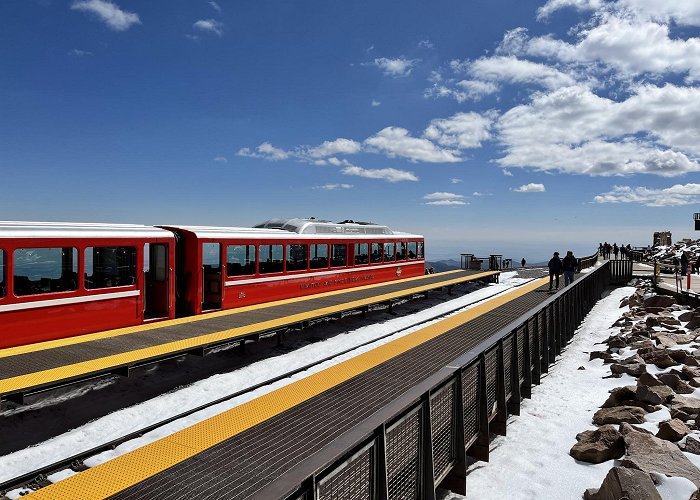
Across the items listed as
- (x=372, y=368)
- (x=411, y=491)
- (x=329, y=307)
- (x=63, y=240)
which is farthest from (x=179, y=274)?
(x=411, y=491)

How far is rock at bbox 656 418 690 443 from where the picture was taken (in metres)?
5.86

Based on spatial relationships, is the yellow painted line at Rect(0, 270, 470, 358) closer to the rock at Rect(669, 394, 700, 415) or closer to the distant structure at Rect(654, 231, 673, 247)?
the rock at Rect(669, 394, 700, 415)

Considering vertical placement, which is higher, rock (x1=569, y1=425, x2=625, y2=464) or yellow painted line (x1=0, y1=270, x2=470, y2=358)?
yellow painted line (x1=0, y1=270, x2=470, y2=358)

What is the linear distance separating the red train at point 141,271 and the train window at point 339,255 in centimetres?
9

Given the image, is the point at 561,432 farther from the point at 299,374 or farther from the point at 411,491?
the point at 299,374

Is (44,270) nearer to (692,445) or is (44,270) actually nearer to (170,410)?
(170,410)

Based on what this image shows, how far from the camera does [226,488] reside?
15.1 feet

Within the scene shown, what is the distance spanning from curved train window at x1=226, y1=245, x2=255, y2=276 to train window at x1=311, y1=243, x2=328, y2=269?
3.53m

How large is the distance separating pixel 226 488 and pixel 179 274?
9.27 meters

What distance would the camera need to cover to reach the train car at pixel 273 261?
1307cm

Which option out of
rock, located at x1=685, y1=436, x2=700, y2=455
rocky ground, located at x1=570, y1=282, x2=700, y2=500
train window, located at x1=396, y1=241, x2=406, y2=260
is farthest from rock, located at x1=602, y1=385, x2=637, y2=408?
train window, located at x1=396, y1=241, x2=406, y2=260

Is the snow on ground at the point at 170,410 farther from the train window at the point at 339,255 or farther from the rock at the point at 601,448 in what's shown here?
the rock at the point at 601,448

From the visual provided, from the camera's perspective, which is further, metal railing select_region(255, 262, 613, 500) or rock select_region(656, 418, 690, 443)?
rock select_region(656, 418, 690, 443)

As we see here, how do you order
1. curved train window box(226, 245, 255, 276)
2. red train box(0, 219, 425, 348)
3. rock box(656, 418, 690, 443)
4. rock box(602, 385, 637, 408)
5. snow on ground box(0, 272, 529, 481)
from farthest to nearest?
curved train window box(226, 245, 255, 276) → red train box(0, 219, 425, 348) → rock box(602, 385, 637, 408) → snow on ground box(0, 272, 529, 481) → rock box(656, 418, 690, 443)
